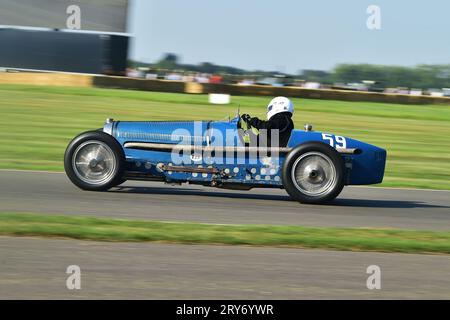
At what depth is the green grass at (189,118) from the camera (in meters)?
15.3

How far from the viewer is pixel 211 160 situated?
32.4 ft

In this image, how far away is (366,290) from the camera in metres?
5.77

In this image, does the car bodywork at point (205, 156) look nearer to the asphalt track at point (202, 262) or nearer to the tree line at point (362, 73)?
the asphalt track at point (202, 262)

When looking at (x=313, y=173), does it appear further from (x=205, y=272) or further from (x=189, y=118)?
(x=189, y=118)

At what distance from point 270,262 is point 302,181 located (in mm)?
3529

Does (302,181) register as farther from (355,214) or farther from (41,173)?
(41,173)

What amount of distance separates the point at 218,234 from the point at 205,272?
1.59 meters

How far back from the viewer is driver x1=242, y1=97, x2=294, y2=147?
9.91 m

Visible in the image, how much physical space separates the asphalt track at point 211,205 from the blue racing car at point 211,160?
0.26m

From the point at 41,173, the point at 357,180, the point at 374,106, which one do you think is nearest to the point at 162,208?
the point at 357,180

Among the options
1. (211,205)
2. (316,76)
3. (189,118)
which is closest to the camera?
(211,205)

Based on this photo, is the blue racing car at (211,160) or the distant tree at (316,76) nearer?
the blue racing car at (211,160)

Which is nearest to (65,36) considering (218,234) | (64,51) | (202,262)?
(64,51)

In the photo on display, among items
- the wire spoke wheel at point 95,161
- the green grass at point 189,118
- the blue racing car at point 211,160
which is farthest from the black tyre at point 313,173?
the green grass at point 189,118
